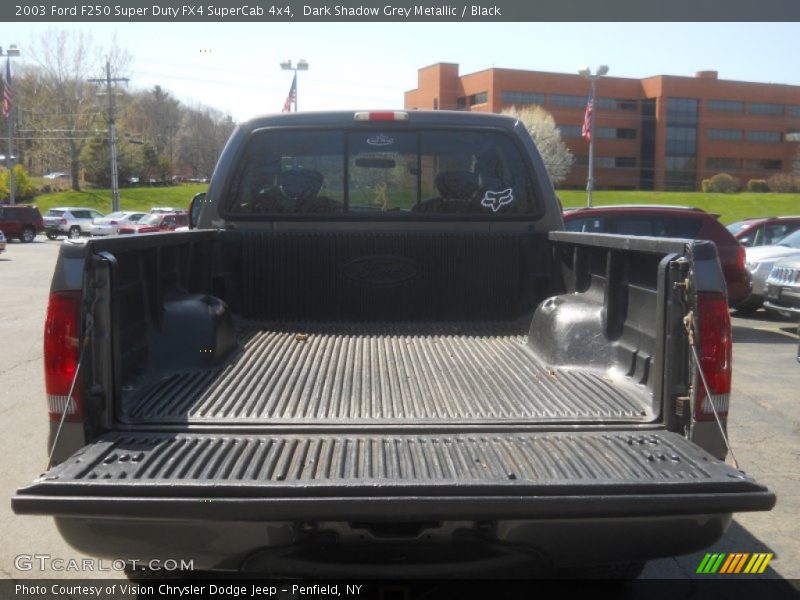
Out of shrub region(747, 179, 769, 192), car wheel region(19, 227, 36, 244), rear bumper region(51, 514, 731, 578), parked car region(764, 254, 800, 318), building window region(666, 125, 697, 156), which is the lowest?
car wheel region(19, 227, 36, 244)

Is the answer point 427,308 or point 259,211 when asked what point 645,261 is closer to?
point 427,308

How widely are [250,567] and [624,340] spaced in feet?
6.27

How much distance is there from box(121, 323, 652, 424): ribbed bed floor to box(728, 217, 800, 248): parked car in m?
13.0

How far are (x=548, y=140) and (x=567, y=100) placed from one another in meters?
15.1

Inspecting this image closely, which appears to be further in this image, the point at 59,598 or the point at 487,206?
the point at 487,206

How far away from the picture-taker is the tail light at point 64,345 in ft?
9.66

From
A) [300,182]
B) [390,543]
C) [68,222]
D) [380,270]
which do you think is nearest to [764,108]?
[68,222]

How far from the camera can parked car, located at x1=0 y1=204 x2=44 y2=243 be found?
134 feet

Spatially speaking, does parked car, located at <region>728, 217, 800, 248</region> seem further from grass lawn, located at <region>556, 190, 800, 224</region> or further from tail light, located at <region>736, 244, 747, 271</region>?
grass lawn, located at <region>556, 190, 800, 224</region>

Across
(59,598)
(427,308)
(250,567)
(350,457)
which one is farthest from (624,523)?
(59,598)

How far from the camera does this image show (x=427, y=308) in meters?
4.88

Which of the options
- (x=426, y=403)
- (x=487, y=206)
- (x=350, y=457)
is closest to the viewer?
(x=350, y=457)

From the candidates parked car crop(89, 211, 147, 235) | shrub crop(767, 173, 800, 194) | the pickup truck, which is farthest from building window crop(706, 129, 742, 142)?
the pickup truck

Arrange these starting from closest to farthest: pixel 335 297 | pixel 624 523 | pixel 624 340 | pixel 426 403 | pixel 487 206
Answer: pixel 624 523 → pixel 426 403 → pixel 624 340 → pixel 335 297 → pixel 487 206
